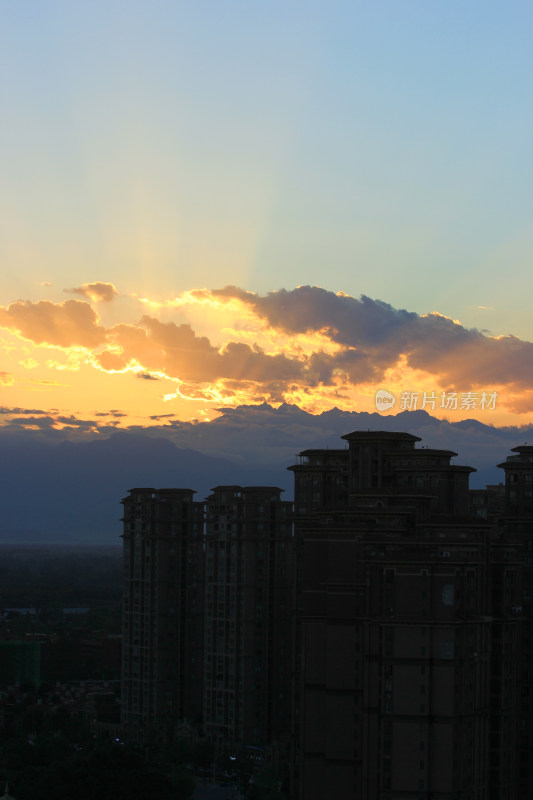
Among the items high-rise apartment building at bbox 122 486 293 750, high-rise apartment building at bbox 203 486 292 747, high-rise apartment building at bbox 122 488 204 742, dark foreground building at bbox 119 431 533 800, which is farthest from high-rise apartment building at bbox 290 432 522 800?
high-rise apartment building at bbox 122 488 204 742

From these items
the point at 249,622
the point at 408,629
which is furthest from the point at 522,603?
the point at 249,622

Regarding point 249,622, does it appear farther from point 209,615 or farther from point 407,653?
point 407,653

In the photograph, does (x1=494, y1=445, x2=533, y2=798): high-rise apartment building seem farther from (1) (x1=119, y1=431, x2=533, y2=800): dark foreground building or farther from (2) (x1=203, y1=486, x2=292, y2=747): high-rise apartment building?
(2) (x1=203, y1=486, x2=292, y2=747): high-rise apartment building

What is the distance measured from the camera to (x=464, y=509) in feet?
253

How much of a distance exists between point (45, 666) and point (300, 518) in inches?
3308

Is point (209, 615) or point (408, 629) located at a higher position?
point (408, 629)

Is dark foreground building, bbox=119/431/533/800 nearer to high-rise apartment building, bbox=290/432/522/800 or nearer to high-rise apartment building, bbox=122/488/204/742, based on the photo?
high-rise apartment building, bbox=290/432/522/800

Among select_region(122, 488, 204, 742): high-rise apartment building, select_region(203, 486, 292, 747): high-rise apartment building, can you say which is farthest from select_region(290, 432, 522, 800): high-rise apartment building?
select_region(122, 488, 204, 742): high-rise apartment building

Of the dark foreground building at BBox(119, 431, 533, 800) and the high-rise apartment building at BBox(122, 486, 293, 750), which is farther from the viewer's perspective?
the high-rise apartment building at BBox(122, 486, 293, 750)

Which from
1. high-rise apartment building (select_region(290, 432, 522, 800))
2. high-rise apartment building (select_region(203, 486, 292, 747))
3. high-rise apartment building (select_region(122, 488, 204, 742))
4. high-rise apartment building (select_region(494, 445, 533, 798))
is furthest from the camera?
high-rise apartment building (select_region(122, 488, 204, 742))

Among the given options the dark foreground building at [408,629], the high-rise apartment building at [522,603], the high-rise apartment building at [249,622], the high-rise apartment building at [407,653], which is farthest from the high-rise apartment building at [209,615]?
the high-rise apartment building at [407,653]

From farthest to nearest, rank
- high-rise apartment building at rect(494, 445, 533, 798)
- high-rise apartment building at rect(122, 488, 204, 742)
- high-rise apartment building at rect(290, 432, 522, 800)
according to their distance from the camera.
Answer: high-rise apartment building at rect(122, 488, 204, 742) < high-rise apartment building at rect(494, 445, 533, 798) < high-rise apartment building at rect(290, 432, 522, 800)

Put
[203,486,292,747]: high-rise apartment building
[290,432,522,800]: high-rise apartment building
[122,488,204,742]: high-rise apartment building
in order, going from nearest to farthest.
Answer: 1. [290,432,522,800]: high-rise apartment building
2. [203,486,292,747]: high-rise apartment building
3. [122,488,204,742]: high-rise apartment building

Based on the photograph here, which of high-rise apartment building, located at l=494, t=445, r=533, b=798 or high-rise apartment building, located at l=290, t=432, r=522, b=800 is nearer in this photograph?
high-rise apartment building, located at l=290, t=432, r=522, b=800
